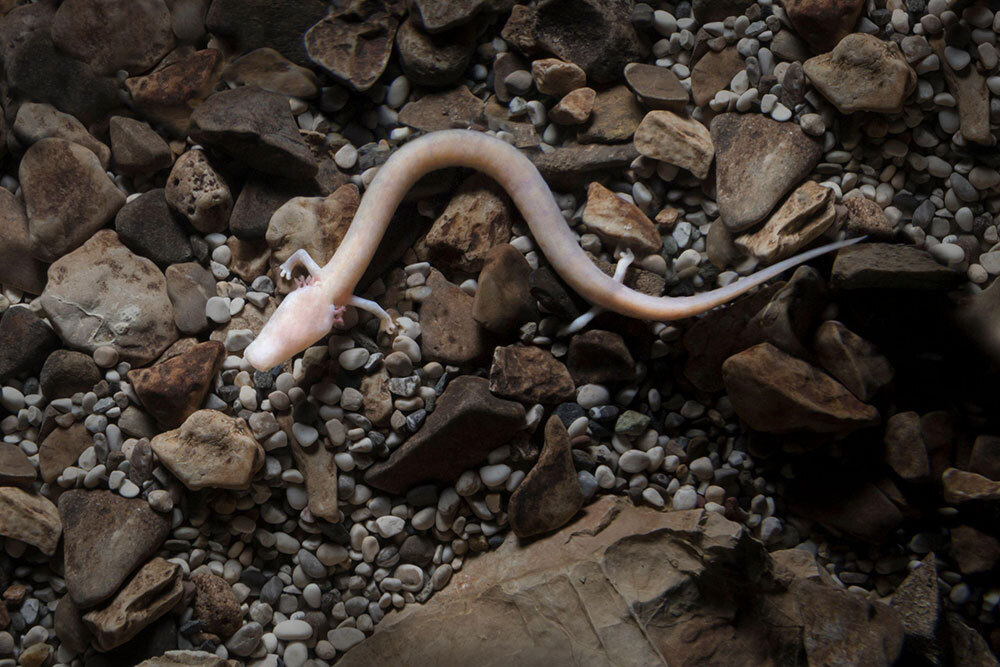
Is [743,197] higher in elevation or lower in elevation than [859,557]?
higher

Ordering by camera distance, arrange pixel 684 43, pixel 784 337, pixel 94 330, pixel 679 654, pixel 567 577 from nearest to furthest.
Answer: pixel 679 654, pixel 567 577, pixel 784 337, pixel 94 330, pixel 684 43

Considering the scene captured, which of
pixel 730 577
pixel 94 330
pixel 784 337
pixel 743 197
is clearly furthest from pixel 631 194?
pixel 94 330

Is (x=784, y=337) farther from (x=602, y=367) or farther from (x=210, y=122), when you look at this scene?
(x=210, y=122)

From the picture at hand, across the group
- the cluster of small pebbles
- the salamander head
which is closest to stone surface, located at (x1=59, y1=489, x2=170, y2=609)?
the cluster of small pebbles

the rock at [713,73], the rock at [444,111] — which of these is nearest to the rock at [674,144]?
the rock at [713,73]

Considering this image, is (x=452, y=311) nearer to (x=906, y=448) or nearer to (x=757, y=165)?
(x=757, y=165)

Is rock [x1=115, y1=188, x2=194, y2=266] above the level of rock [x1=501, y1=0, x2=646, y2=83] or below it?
below

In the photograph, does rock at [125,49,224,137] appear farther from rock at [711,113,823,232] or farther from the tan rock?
rock at [711,113,823,232]
